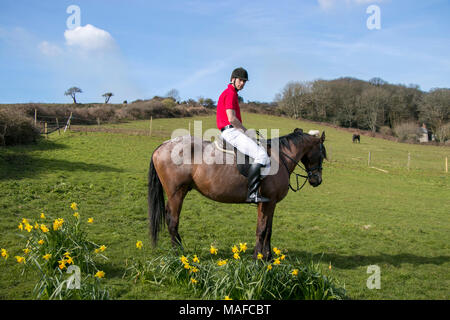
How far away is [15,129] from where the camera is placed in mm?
18938

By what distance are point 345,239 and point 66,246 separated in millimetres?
6447

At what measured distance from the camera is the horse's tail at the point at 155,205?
19.4 ft

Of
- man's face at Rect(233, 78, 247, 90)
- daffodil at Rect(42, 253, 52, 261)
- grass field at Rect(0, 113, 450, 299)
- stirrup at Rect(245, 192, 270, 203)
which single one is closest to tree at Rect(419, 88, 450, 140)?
grass field at Rect(0, 113, 450, 299)

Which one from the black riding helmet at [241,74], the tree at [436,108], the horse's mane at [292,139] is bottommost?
the horse's mane at [292,139]

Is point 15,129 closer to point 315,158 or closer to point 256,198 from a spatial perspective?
point 256,198

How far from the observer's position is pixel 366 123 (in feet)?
229

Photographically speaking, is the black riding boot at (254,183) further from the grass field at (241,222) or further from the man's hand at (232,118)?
the grass field at (241,222)

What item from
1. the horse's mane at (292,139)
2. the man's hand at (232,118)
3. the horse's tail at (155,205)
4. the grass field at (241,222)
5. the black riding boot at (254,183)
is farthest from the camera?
the horse's mane at (292,139)

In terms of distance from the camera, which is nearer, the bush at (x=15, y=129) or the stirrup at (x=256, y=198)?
the stirrup at (x=256, y=198)

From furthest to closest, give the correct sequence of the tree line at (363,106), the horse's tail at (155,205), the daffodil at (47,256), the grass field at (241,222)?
the tree line at (363,106), the horse's tail at (155,205), the grass field at (241,222), the daffodil at (47,256)

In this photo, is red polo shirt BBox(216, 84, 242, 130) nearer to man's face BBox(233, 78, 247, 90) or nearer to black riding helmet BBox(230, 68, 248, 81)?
man's face BBox(233, 78, 247, 90)

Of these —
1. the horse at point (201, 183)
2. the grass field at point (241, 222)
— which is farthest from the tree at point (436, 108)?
the horse at point (201, 183)

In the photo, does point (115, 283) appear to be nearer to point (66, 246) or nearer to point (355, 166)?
point (66, 246)

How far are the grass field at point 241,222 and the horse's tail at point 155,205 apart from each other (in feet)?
1.40
